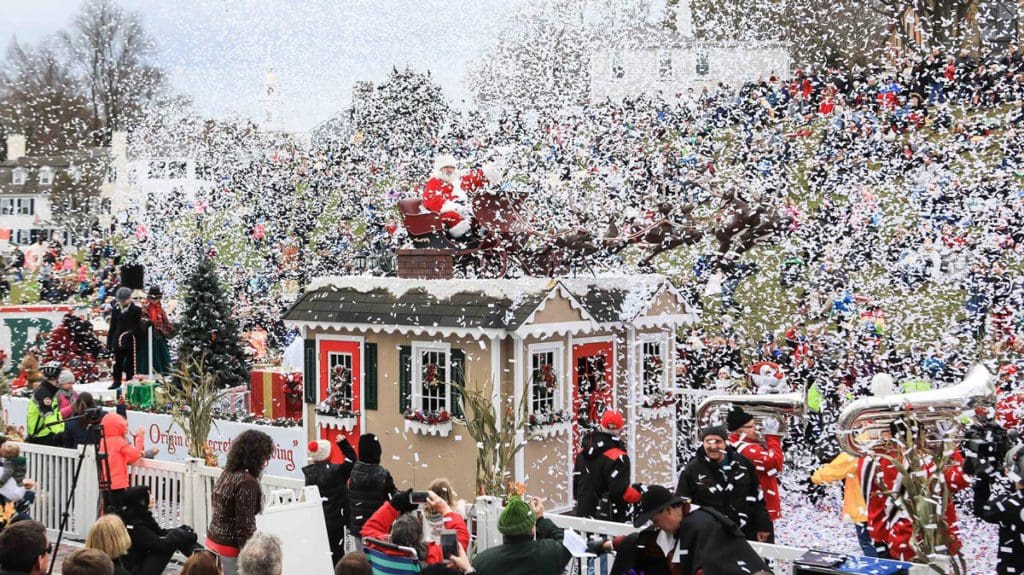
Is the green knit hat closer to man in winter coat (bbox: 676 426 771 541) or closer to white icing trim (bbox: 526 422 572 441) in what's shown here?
man in winter coat (bbox: 676 426 771 541)

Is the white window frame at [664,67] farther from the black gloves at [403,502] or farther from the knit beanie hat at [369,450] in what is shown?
the black gloves at [403,502]

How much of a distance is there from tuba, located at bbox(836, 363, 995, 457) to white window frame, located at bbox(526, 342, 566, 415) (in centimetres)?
366

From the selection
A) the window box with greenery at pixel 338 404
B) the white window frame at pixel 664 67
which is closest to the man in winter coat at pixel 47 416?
the window box with greenery at pixel 338 404

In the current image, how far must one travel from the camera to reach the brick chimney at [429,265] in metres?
12.0

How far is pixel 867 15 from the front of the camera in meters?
32.8

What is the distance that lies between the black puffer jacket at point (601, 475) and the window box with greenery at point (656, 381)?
11.7 feet

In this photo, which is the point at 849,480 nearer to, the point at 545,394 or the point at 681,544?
the point at 681,544

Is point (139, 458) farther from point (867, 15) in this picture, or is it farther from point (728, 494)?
point (867, 15)

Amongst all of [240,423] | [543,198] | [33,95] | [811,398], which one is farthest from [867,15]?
[33,95]

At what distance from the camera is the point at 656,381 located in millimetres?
12375

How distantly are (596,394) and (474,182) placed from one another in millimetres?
2720

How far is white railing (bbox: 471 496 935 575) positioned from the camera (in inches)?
232

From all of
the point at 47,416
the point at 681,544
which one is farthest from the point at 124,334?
the point at 681,544

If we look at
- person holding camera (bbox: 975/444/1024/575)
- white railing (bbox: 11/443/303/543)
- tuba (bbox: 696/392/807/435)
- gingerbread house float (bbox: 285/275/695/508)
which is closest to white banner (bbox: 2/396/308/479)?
gingerbread house float (bbox: 285/275/695/508)
